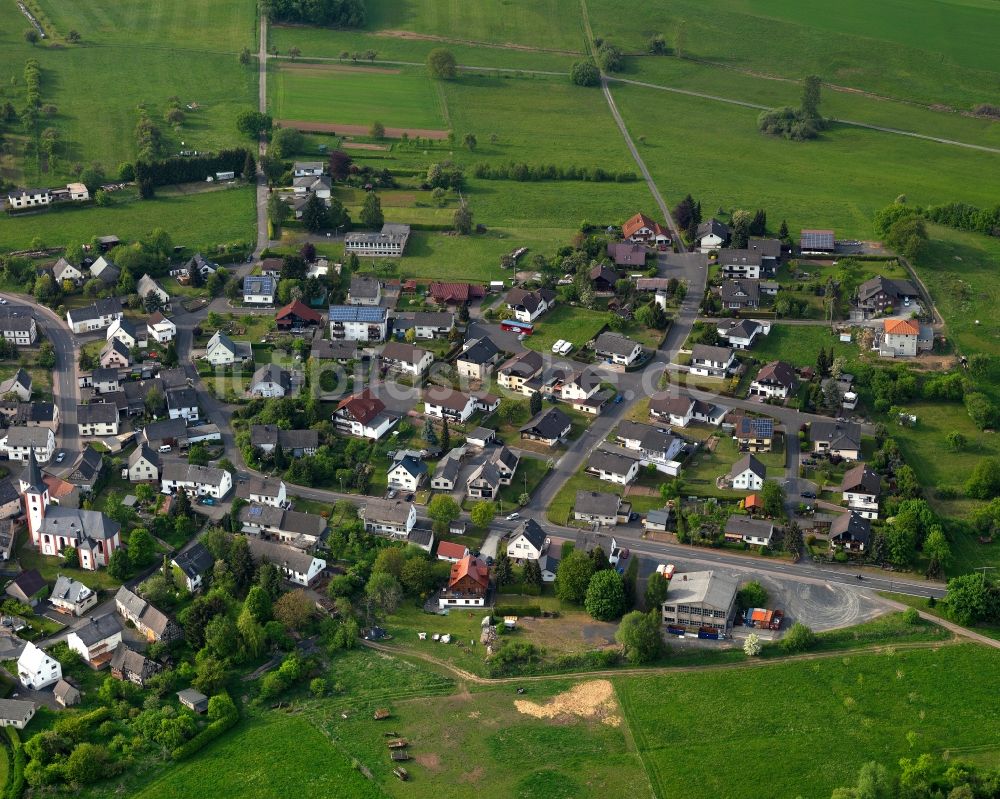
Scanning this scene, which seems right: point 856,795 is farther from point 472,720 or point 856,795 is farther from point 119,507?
point 119,507

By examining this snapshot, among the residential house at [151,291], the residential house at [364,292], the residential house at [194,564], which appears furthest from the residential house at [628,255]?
the residential house at [194,564]

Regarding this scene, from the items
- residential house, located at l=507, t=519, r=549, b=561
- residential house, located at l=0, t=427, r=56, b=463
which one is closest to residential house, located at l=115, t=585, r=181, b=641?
residential house, located at l=0, t=427, r=56, b=463

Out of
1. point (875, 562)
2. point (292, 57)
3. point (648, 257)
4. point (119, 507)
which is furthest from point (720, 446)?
point (292, 57)

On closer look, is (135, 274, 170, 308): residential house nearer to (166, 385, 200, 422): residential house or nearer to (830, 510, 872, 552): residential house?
(166, 385, 200, 422): residential house

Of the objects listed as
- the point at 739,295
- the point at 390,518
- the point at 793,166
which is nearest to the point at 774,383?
the point at 739,295

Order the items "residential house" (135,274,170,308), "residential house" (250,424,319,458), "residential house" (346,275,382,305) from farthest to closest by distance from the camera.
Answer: "residential house" (346,275,382,305)
"residential house" (135,274,170,308)
"residential house" (250,424,319,458)

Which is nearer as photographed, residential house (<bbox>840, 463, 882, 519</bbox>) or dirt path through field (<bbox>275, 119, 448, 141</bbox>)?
residential house (<bbox>840, 463, 882, 519</bbox>)
